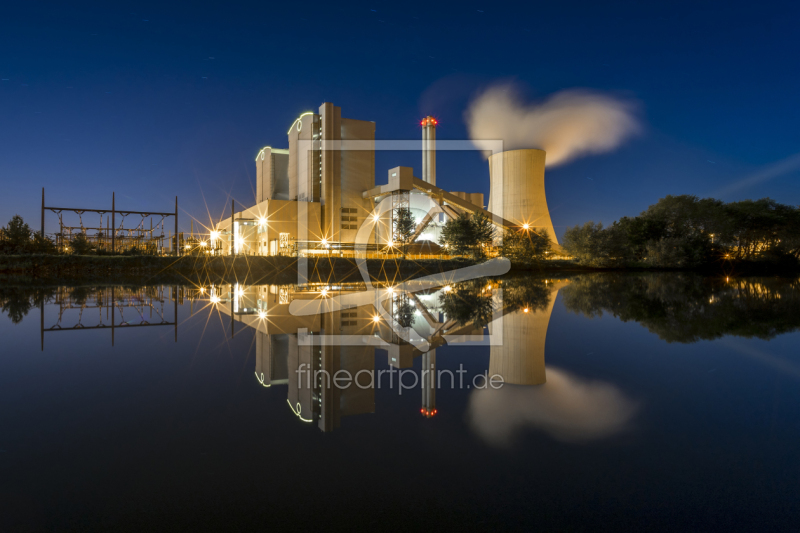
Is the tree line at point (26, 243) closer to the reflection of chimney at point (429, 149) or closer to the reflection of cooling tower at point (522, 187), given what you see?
the reflection of cooling tower at point (522, 187)

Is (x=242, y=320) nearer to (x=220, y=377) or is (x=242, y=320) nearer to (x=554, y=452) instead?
(x=220, y=377)

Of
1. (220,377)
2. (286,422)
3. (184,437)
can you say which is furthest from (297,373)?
(184,437)

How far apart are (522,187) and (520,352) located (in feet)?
103

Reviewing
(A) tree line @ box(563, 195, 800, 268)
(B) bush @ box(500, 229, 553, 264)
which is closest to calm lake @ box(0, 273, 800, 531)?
(B) bush @ box(500, 229, 553, 264)

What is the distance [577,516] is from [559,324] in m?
4.98

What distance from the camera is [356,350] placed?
404 cm

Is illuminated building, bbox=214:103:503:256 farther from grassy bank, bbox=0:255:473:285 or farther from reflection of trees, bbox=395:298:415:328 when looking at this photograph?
reflection of trees, bbox=395:298:415:328

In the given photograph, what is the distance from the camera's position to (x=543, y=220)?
113ft

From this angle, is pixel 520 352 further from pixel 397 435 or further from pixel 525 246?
pixel 525 246

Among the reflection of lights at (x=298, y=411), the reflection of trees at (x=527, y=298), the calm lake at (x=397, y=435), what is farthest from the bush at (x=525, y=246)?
the reflection of lights at (x=298, y=411)

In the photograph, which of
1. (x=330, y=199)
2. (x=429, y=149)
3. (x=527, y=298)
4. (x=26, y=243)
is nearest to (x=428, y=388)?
(x=527, y=298)

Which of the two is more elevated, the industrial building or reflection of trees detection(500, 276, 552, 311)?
the industrial building

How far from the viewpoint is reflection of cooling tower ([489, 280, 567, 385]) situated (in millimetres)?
3237

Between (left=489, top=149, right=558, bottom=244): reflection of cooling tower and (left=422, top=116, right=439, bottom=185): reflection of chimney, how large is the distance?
1099 centimetres
